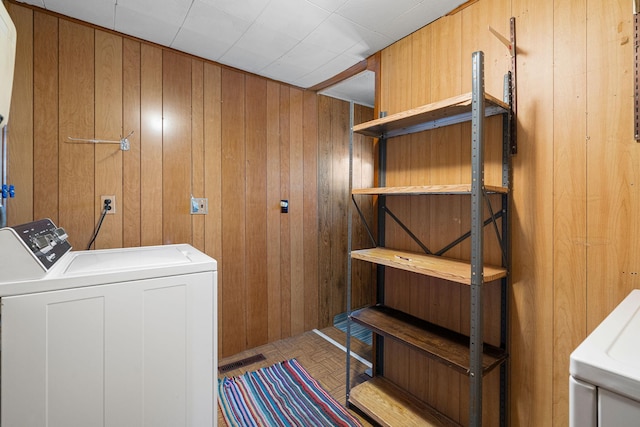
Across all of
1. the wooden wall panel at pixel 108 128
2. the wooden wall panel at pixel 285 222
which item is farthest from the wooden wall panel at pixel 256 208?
the wooden wall panel at pixel 108 128

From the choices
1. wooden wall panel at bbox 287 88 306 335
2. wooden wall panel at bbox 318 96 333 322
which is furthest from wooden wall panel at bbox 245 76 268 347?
wooden wall panel at bbox 318 96 333 322

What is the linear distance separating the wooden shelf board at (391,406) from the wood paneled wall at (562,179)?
179 millimetres

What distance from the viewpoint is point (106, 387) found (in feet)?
3.67

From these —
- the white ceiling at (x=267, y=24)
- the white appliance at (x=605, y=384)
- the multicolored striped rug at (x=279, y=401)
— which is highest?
the white ceiling at (x=267, y=24)

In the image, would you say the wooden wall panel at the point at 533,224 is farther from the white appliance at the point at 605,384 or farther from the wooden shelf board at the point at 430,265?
the white appliance at the point at 605,384

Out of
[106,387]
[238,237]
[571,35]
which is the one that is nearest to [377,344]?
[238,237]

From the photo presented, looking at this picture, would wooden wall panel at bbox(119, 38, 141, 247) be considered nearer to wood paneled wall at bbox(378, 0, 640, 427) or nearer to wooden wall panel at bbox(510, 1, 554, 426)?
wood paneled wall at bbox(378, 0, 640, 427)

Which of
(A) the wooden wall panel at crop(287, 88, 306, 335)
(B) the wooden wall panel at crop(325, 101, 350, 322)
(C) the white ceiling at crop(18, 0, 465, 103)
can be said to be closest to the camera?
(C) the white ceiling at crop(18, 0, 465, 103)

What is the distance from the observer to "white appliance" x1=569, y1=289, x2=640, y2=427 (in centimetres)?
58

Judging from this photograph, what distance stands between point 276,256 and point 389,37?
187cm

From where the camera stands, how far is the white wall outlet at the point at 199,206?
2189 mm

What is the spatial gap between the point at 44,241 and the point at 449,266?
1.78m

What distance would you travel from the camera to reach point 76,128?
70.5 inches

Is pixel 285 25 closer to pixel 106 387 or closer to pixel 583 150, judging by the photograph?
pixel 583 150
